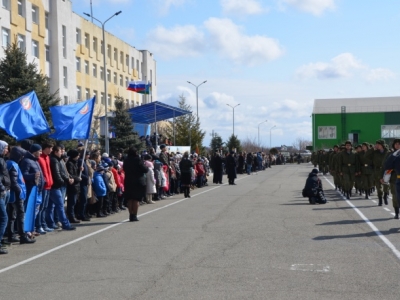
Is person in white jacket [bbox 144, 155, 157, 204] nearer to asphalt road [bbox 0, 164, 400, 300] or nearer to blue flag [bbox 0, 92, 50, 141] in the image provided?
asphalt road [bbox 0, 164, 400, 300]

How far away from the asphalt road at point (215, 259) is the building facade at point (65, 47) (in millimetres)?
24778

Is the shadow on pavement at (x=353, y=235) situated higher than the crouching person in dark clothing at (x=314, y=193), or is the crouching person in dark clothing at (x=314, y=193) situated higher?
the crouching person in dark clothing at (x=314, y=193)

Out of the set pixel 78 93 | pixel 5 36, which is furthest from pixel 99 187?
pixel 78 93

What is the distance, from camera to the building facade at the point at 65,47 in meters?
45.2

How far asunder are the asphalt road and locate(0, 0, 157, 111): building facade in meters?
24.8

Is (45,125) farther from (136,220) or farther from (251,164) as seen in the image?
(251,164)

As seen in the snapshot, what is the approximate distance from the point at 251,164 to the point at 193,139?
11.2 metres

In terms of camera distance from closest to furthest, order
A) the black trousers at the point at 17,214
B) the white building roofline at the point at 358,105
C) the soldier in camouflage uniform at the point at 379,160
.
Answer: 1. the black trousers at the point at 17,214
2. the soldier in camouflage uniform at the point at 379,160
3. the white building roofline at the point at 358,105

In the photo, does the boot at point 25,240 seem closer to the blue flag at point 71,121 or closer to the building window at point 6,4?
the blue flag at point 71,121

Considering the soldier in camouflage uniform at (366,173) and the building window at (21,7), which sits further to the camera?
the building window at (21,7)

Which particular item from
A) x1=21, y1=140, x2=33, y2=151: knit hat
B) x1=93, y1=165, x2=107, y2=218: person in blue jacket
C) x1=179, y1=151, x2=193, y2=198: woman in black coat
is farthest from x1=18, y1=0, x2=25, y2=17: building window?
x1=21, y1=140, x2=33, y2=151: knit hat

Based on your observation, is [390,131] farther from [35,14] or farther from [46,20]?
[35,14]

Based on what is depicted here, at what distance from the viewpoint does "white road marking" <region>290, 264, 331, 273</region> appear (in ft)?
29.3

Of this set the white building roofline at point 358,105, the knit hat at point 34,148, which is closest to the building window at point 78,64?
the knit hat at point 34,148
